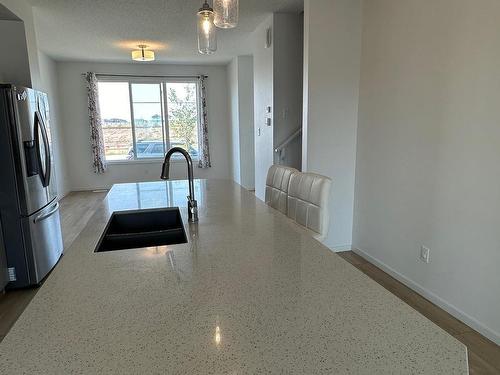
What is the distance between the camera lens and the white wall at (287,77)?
13.5 ft

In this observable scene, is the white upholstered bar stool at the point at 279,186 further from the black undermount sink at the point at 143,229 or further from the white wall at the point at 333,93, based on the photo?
the white wall at the point at 333,93

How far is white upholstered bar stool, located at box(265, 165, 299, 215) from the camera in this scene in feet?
6.89

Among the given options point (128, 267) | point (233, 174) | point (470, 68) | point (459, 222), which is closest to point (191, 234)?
point (128, 267)

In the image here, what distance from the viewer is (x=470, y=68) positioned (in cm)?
214

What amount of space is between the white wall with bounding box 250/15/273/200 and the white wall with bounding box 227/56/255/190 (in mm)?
1328

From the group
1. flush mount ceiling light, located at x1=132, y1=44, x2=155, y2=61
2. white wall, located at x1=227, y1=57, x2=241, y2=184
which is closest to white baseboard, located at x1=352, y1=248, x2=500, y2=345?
white wall, located at x1=227, y1=57, x2=241, y2=184

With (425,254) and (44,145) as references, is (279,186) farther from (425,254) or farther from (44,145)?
(44,145)

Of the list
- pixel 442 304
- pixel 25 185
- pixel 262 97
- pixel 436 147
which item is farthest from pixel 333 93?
pixel 25 185

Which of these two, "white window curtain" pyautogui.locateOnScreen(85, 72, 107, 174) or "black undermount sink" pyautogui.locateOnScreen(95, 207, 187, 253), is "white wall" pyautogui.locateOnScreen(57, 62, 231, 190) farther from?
"black undermount sink" pyautogui.locateOnScreen(95, 207, 187, 253)

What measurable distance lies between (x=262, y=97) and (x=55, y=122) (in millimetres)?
4373

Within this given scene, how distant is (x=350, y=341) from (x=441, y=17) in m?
2.49

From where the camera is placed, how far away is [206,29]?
1.97 meters

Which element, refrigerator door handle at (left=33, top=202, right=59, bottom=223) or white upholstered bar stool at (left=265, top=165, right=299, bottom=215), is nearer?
white upholstered bar stool at (left=265, top=165, right=299, bottom=215)

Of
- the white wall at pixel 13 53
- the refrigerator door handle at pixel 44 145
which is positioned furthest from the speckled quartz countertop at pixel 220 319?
the white wall at pixel 13 53
